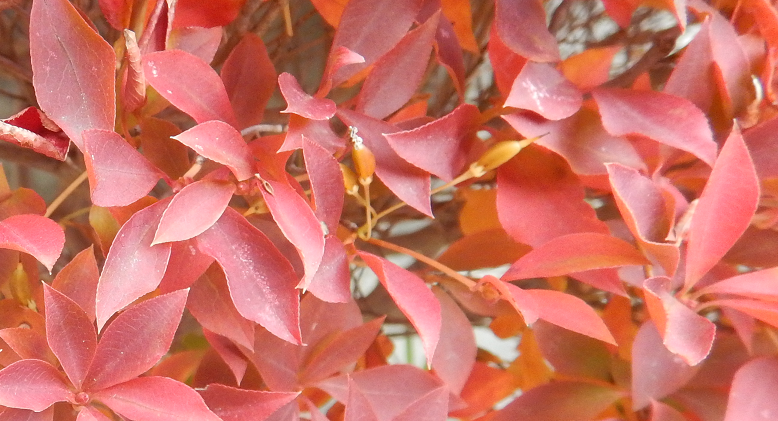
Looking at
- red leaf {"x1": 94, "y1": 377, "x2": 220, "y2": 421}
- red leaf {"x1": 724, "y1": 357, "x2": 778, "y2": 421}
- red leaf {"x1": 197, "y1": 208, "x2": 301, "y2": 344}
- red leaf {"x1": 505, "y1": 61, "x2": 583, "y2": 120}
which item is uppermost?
red leaf {"x1": 505, "y1": 61, "x2": 583, "y2": 120}

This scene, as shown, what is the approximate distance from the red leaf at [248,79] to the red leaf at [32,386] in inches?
6.4

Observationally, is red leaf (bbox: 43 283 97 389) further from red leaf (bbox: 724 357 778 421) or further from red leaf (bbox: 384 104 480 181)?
red leaf (bbox: 724 357 778 421)

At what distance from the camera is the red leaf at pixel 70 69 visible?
0.25 m

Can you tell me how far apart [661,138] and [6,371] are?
0.33m

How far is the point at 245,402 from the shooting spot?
0.30m

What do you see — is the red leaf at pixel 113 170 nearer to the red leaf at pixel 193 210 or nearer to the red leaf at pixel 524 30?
the red leaf at pixel 193 210

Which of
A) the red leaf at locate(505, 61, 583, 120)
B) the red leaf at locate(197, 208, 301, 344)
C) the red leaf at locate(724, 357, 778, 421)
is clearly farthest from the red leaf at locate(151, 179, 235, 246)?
the red leaf at locate(724, 357, 778, 421)

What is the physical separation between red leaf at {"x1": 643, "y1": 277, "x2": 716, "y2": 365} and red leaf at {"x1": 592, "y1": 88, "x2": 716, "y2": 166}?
0.23ft

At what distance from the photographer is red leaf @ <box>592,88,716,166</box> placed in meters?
0.28

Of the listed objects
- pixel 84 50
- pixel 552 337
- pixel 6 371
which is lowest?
pixel 552 337

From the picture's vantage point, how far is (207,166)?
0.34m

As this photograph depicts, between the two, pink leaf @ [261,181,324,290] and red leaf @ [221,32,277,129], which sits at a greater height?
red leaf @ [221,32,277,129]

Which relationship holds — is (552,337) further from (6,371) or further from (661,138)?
(6,371)

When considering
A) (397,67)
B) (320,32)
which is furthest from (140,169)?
(320,32)
